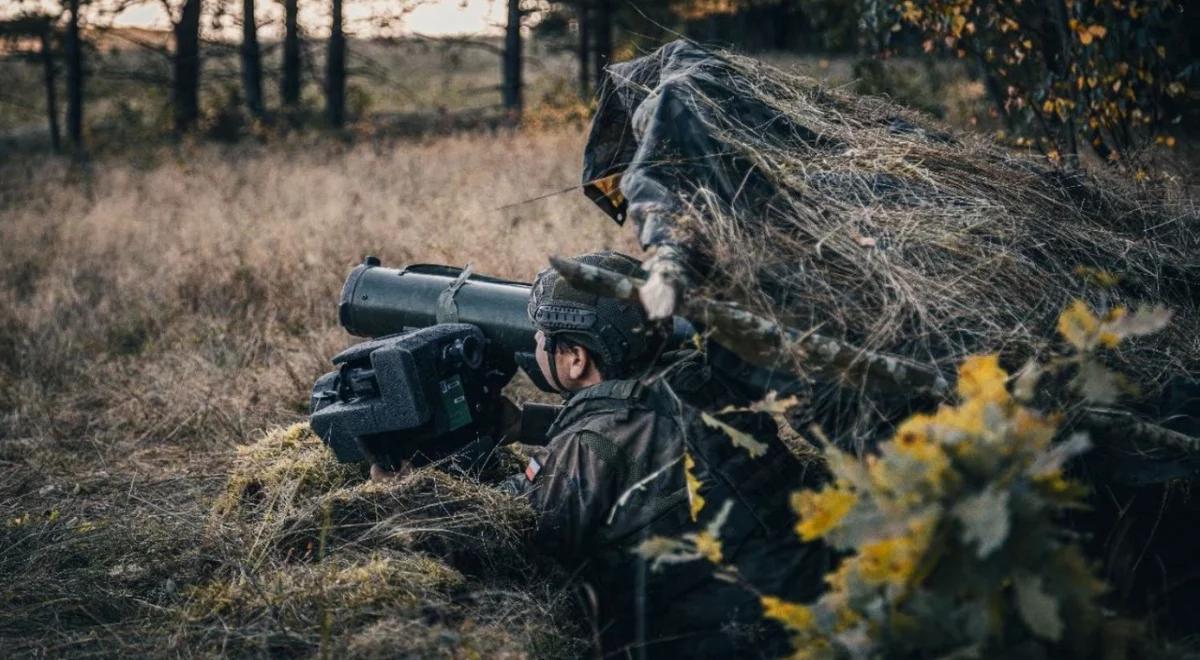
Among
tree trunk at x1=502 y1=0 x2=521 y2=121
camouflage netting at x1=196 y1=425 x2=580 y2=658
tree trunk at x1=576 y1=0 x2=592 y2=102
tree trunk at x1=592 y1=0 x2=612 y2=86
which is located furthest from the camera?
tree trunk at x1=576 y1=0 x2=592 y2=102

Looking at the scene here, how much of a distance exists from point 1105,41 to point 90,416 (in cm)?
588

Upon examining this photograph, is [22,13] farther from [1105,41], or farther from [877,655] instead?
[877,655]

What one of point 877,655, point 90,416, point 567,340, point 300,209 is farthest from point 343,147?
point 877,655

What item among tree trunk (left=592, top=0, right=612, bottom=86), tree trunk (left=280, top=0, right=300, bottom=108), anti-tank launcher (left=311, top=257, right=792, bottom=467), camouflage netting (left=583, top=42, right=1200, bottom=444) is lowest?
anti-tank launcher (left=311, top=257, right=792, bottom=467)

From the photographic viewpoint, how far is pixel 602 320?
3037 mm

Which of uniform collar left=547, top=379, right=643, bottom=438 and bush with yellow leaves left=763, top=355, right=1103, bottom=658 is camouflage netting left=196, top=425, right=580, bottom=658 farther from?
bush with yellow leaves left=763, top=355, right=1103, bottom=658

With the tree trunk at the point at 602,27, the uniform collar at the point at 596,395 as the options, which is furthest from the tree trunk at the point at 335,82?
the uniform collar at the point at 596,395

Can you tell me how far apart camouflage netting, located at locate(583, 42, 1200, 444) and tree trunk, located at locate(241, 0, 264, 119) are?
53.1ft

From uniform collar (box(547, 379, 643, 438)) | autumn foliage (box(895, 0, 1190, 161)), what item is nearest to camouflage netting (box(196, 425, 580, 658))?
uniform collar (box(547, 379, 643, 438))

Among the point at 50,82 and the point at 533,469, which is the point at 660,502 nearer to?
the point at 533,469

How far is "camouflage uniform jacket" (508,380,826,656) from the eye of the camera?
275 centimetres

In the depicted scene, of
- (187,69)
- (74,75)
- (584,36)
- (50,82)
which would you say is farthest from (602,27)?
(50,82)

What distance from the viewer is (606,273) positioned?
7.95ft

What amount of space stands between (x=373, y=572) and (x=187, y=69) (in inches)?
714
